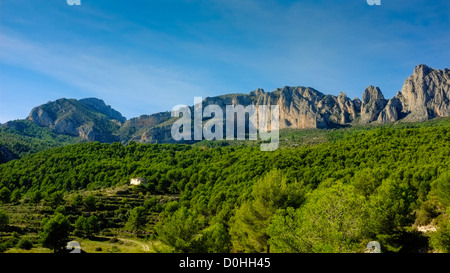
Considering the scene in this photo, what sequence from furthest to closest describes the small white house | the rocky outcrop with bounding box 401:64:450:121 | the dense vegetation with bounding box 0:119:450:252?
the rocky outcrop with bounding box 401:64:450:121, the small white house, the dense vegetation with bounding box 0:119:450:252

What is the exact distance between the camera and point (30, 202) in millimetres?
63031

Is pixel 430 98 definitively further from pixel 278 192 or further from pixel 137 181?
pixel 278 192

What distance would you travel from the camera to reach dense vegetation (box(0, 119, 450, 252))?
58.1 ft

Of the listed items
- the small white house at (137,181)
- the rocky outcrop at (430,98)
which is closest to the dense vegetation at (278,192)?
the small white house at (137,181)

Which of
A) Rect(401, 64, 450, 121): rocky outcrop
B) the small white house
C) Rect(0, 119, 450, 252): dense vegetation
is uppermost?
Rect(401, 64, 450, 121): rocky outcrop

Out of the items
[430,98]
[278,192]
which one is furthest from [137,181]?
[430,98]

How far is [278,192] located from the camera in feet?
79.9

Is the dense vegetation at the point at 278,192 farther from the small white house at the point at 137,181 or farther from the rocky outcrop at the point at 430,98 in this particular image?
the rocky outcrop at the point at 430,98

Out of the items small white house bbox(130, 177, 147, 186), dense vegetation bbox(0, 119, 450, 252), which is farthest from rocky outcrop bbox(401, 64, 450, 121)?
small white house bbox(130, 177, 147, 186)

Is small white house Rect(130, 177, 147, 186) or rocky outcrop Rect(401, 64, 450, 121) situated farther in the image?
rocky outcrop Rect(401, 64, 450, 121)

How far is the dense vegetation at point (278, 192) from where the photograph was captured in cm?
1770

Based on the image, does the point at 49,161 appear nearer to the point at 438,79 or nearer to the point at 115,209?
the point at 115,209

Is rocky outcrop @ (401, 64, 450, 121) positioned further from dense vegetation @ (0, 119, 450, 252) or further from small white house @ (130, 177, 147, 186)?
small white house @ (130, 177, 147, 186)

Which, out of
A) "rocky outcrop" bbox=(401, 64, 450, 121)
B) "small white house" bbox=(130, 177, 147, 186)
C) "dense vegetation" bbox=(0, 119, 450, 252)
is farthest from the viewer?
"rocky outcrop" bbox=(401, 64, 450, 121)
